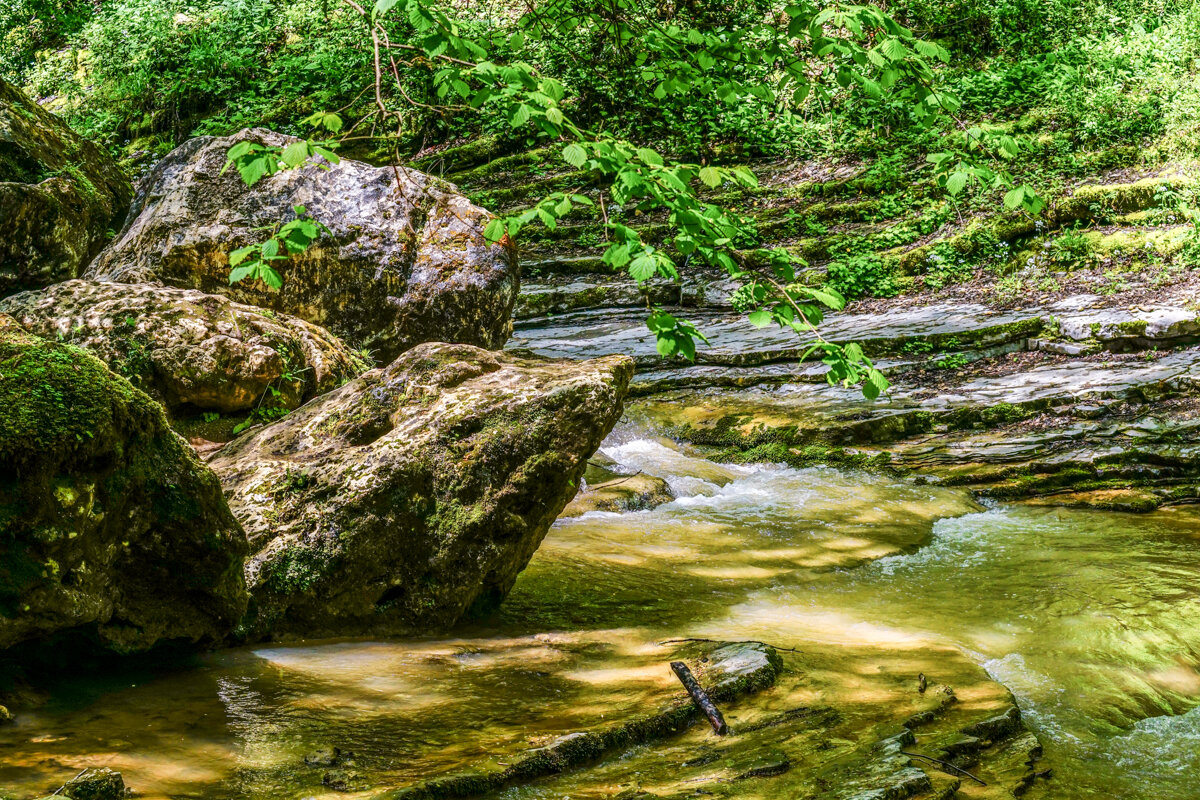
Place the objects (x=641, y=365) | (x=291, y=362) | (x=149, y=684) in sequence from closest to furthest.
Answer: (x=149, y=684) < (x=291, y=362) < (x=641, y=365)

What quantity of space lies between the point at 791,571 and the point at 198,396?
14.0 ft

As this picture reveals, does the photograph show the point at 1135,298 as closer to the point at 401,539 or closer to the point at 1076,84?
the point at 1076,84

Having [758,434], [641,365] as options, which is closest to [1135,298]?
[758,434]

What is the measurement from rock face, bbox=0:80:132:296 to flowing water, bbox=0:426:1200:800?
5576 mm

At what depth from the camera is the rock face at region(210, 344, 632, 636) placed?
166 inches

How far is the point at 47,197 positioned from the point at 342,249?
113 inches

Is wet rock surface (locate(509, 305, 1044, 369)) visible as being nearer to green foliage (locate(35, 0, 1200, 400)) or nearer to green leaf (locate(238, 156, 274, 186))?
green foliage (locate(35, 0, 1200, 400))

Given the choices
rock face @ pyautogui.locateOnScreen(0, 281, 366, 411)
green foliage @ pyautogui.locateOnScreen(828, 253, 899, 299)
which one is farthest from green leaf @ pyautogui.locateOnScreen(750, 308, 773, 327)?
green foliage @ pyautogui.locateOnScreen(828, 253, 899, 299)

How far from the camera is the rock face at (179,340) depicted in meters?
5.52

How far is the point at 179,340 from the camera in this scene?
5590 mm

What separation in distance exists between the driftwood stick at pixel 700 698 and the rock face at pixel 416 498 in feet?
4.26

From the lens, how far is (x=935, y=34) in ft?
54.5

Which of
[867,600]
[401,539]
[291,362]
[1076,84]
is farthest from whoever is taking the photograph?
[1076,84]

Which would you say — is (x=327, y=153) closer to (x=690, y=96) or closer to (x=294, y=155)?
(x=294, y=155)
